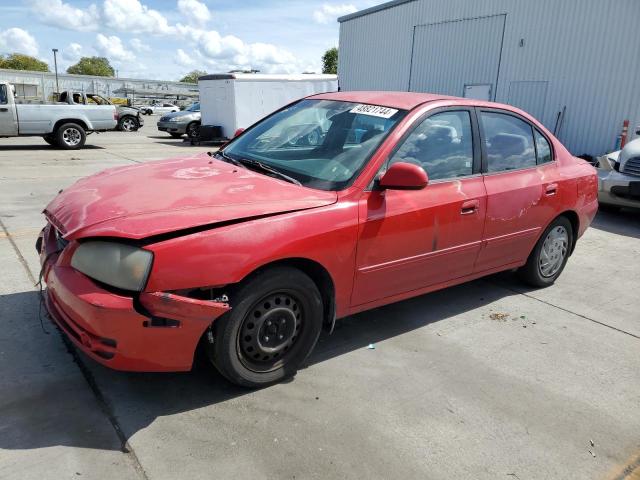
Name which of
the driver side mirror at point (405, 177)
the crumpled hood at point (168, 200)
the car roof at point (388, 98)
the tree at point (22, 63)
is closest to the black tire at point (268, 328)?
the crumpled hood at point (168, 200)

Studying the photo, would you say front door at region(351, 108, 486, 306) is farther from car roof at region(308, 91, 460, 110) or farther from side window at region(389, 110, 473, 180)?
car roof at region(308, 91, 460, 110)

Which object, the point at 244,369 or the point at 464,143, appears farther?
the point at 464,143

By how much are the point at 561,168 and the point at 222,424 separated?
3712mm

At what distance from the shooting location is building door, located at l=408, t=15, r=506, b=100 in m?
17.0

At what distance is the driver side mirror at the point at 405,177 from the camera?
10.4ft

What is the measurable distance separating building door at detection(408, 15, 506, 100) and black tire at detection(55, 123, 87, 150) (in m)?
11.9

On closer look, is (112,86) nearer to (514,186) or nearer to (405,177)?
(514,186)

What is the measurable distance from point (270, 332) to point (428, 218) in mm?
1339

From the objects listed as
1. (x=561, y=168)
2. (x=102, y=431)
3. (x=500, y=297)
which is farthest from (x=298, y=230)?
(x=561, y=168)

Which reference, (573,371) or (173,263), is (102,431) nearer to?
(173,263)

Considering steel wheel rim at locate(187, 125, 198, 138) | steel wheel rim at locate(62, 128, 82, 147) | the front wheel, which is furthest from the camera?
the front wheel

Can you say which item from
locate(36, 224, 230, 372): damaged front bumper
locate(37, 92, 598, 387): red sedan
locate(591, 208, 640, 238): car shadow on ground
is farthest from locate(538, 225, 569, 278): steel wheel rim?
locate(36, 224, 230, 372): damaged front bumper

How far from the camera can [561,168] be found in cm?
477

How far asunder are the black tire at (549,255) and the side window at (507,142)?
716mm
